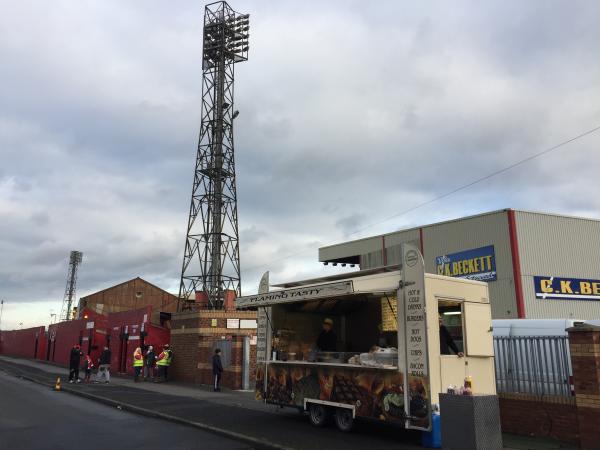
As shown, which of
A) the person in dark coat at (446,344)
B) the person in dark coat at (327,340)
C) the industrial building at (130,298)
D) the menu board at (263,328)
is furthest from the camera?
the industrial building at (130,298)

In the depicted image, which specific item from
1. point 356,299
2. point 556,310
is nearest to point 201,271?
point 556,310

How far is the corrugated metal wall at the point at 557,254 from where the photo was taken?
90.2 feet

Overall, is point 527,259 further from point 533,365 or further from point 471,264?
point 533,365

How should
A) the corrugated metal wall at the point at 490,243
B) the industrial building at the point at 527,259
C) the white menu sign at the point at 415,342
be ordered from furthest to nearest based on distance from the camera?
1. the corrugated metal wall at the point at 490,243
2. the industrial building at the point at 527,259
3. the white menu sign at the point at 415,342

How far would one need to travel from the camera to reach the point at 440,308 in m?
9.92

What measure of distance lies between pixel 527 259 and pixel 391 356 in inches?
819

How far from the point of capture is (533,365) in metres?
9.57

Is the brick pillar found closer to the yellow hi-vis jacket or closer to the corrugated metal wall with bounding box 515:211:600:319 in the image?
the yellow hi-vis jacket

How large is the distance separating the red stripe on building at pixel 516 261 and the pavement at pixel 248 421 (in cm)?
1561

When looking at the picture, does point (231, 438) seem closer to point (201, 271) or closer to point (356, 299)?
point (356, 299)

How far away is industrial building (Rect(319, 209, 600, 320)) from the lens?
90.0 feet

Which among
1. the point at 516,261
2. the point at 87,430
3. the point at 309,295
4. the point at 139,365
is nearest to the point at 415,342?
the point at 309,295

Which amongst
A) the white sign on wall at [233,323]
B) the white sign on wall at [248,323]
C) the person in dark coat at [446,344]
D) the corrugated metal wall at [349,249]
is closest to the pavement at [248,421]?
the person in dark coat at [446,344]

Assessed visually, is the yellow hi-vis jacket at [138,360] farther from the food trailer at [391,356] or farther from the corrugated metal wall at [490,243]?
the corrugated metal wall at [490,243]
